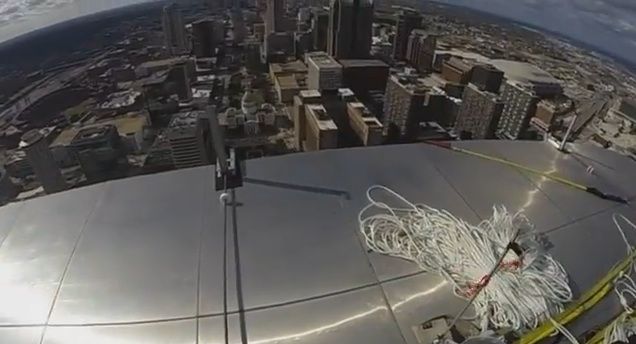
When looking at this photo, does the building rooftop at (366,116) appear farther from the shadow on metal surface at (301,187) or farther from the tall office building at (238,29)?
the tall office building at (238,29)

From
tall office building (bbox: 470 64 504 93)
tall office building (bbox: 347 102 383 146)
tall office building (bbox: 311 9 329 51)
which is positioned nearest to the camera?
tall office building (bbox: 347 102 383 146)

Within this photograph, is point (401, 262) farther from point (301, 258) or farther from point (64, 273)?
point (64, 273)

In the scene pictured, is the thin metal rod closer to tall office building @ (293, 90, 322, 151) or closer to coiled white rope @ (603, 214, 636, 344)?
coiled white rope @ (603, 214, 636, 344)

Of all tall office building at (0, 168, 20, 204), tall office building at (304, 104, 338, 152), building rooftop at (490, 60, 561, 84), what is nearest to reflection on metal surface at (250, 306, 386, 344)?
tall office building at (304, 104, 338, 152)

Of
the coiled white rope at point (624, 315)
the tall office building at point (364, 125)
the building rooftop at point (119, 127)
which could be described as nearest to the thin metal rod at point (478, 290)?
the coiled white rope at point (624, 315)

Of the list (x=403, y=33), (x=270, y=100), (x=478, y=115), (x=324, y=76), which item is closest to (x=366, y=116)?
(x=324, y=76)
